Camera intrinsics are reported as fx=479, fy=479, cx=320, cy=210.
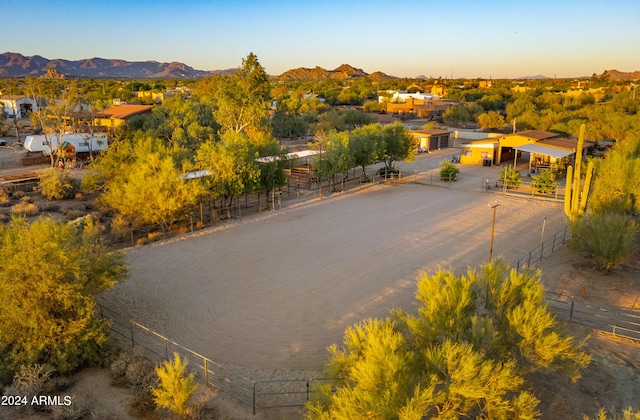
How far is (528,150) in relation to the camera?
119 feet

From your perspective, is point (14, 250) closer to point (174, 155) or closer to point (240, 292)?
point (240, 292)

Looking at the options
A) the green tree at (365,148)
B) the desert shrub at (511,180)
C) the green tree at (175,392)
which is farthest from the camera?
the green tree at (365,148)

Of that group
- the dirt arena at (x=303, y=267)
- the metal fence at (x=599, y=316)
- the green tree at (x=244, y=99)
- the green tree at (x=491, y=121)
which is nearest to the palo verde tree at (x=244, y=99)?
the green tree at (x=244, y=99)

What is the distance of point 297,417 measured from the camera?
9.82 meters

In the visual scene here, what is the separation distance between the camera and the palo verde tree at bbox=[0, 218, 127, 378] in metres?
11.2

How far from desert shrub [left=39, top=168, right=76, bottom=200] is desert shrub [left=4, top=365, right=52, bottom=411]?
20.8 m

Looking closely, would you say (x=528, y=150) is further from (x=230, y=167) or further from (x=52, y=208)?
(x=52, y=208)

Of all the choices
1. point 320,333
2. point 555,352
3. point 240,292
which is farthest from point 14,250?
point 555,352

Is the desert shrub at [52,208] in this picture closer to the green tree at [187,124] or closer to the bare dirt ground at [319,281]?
the bare dirt ground at [319,281]

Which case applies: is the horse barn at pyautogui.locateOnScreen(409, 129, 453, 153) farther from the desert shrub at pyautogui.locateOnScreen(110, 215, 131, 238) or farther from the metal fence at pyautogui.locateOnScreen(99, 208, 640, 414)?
the metal fence at pyautogui.locateOnScreen(99, 208, 640, 414)

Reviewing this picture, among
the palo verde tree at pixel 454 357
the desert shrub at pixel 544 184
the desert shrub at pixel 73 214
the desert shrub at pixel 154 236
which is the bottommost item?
the desert shrub at pixel 154 236

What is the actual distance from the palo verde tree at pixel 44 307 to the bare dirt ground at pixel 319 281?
3.08ft

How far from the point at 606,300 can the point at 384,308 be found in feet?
23.8

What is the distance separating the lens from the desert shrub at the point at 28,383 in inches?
395
